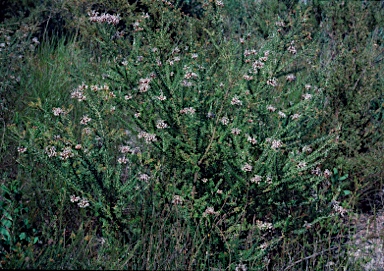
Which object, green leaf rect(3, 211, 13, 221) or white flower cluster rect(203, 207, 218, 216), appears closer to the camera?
green leaf rect(3, 211, 13, 221)

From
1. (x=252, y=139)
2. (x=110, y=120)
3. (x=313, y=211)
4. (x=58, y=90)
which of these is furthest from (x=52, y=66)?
(x=313, y=211)

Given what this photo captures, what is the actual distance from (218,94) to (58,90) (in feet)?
5.84

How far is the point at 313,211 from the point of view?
2832 mm

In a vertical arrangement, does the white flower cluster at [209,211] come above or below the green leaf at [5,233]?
above

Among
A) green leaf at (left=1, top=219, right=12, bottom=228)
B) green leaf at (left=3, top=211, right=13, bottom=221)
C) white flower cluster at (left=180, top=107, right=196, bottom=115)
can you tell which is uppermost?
white flower cluster at (left=180, top=107, right=196, bottom=115)

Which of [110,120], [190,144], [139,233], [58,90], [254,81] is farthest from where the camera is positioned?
[58,90]

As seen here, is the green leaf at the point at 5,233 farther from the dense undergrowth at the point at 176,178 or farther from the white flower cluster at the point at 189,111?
the white flower cluster at the point at 189,111

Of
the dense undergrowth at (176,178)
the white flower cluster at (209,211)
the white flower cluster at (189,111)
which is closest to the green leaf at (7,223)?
the dense undergrowth at (176,178)

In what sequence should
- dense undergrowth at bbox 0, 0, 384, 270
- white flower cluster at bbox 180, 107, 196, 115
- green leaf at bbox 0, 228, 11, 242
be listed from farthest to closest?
white flower cluster at bbox 180, 107, 196, 115, dense undergrowth at bbox 0, 0, 384, 270, green leaf at bbox 0, 228, 11, 242

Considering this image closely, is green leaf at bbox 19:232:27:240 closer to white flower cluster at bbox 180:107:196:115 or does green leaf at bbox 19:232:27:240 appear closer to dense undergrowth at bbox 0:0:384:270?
dense undergrowth at bbox 0:0:384:270

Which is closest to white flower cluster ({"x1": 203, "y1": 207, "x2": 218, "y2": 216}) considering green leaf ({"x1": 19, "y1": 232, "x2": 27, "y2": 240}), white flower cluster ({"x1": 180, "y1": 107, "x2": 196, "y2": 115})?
white flower cluster ({"x1": 180, "y1": 107, "x2": 196, "y2": 115})

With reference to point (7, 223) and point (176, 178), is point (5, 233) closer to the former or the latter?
point (7, 223)

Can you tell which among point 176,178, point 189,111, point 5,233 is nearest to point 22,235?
point 5,233

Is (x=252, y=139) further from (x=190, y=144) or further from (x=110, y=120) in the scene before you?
(x=110, y=120)
